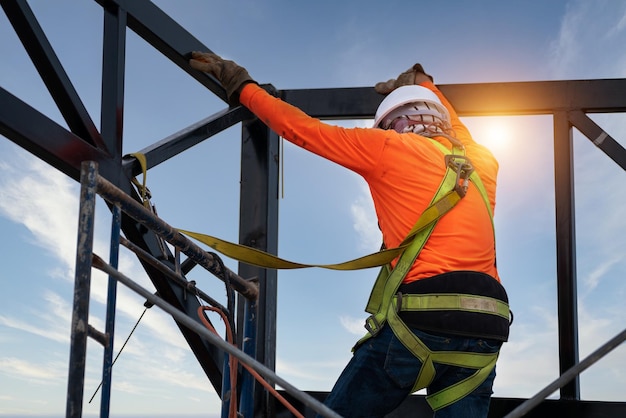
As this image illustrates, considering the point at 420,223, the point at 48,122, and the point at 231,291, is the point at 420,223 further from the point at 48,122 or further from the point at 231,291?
the point at 48,122

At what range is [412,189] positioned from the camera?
10.3ft

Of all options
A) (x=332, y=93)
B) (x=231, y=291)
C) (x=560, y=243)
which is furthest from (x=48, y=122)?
(x=560, y=243)

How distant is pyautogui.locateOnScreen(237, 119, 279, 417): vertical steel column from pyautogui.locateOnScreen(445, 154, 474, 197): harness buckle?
4.76 ft

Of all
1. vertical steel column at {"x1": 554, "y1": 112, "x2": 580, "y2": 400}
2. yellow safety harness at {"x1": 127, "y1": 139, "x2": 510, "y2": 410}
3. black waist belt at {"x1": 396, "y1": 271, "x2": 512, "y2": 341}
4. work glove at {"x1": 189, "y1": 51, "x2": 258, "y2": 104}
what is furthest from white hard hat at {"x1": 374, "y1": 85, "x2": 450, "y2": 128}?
vertical steel column at {"x1": 554, "y1": 112, "x2": 580, "y2": 400}

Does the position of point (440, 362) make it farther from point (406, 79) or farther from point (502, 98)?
point (502, 98)

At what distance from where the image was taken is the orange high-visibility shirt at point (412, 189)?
3057 mm

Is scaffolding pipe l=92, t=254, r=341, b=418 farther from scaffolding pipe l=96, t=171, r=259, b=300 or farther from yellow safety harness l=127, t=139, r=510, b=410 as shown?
yellow safety harness l=127, t=139, r=510, b=410

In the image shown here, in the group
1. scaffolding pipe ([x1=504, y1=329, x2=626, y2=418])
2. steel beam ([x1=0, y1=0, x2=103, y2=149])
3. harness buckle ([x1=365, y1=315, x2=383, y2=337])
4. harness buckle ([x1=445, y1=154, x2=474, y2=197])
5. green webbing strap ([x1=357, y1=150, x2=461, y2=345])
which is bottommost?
scaffolding pipe ([x1=504, y1=329, x2=626, y2=418])

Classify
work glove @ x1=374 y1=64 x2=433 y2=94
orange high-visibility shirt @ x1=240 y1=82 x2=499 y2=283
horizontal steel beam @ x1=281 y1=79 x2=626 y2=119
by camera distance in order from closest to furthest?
1. orange high-visibility shirt @ x1=240 y1=82 x2=499 y2=283
2. work glove @ x1=374 y1=64 x2=433 y2=94
3. horizontal steel beam @ x1=281 y1=79 x2=626 y2=119

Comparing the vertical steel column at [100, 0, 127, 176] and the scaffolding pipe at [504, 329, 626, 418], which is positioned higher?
the vertical steel column at [100, 0, 127, 176]

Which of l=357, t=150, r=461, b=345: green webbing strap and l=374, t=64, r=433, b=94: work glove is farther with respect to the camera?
l=374, t=64, r=433, b=94: work glove

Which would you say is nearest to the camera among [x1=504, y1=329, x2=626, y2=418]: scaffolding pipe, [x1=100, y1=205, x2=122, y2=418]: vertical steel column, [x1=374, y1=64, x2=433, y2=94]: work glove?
[x1=504, y1=329, x2=626, y2=418]: scaffolding pipe

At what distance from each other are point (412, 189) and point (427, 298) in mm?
446

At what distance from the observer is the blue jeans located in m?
2.95
